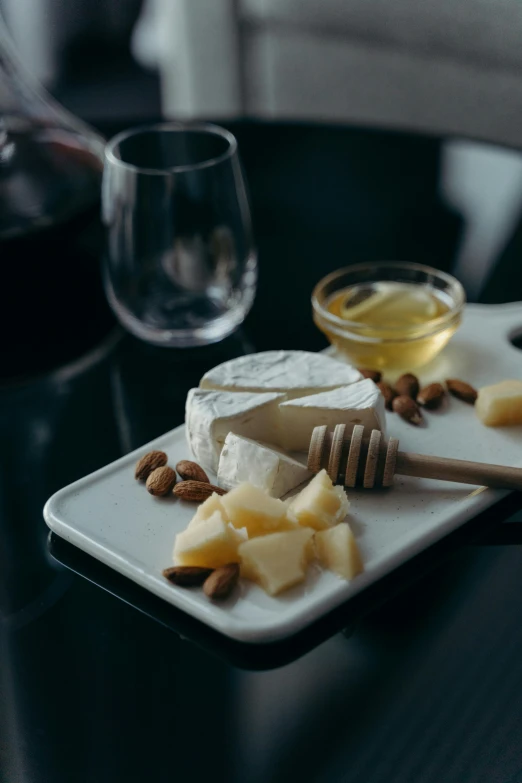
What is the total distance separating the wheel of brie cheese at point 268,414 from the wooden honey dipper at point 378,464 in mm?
32

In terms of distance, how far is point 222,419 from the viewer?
1.00 m

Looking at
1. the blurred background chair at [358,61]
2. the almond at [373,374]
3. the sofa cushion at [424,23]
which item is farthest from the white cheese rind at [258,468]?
the sofa cushion at [424,23]

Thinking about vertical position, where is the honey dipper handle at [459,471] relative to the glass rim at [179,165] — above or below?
below

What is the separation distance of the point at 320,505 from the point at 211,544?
11 cm

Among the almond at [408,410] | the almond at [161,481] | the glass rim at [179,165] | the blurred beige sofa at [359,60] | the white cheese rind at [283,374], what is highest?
the glass rim at [179,165]

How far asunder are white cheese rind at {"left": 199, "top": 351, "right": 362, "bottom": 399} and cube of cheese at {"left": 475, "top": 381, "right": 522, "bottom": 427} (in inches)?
5.8

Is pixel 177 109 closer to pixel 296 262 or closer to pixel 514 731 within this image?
pixel 296 262

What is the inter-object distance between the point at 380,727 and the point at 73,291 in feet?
2.94

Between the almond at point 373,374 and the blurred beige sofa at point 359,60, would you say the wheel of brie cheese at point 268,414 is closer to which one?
the almond at point 373,374

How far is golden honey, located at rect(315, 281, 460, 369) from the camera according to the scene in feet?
3.92

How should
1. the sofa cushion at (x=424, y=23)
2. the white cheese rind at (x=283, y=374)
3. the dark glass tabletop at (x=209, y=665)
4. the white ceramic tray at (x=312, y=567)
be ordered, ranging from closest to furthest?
1. the dark glass tabletop at (x=209, y=665)
2. the white ceramic tray at (x=312, y=567)
3. the white cheese rind at (x=283, y=374)
4. the sofa cushion at (x=424, y=23)

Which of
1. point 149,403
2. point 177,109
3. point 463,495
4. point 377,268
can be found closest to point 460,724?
point 463,495

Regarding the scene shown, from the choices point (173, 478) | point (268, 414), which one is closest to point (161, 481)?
point (173, 478)

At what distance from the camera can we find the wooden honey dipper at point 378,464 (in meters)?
0.96
